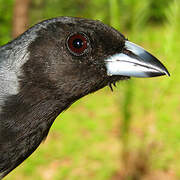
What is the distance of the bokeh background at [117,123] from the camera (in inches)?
201

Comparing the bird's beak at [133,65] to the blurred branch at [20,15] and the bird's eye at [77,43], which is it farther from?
the blurred branch at [20,15]

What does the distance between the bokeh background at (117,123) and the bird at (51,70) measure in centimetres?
202

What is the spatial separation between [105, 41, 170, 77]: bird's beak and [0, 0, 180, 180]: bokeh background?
76.5 inches

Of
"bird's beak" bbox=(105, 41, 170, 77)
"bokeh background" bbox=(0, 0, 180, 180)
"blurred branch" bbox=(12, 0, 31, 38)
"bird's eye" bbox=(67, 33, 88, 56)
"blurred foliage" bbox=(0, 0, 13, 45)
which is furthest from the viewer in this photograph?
"blurred branch" bbox=(12, 0, 31, 38)

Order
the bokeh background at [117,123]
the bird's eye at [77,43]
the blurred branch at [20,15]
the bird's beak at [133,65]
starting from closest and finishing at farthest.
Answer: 1. the bird's eye at [77,43]
2. the bird's beak at [133,65]
3. the bokeh background at [117,123]
4. the blurred branch at [20,15]

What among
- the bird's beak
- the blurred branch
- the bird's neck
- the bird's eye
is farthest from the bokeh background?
the bird's neck

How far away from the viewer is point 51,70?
2.71 m

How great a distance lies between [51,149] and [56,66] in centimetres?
448

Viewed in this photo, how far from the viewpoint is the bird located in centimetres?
265

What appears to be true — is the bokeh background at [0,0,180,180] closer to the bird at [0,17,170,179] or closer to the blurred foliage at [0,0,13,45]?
the blurred foliage at [0,0,13,45]

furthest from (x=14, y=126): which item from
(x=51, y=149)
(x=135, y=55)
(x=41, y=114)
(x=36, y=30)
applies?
(x=51, y=149)

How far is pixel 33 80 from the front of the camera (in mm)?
2670

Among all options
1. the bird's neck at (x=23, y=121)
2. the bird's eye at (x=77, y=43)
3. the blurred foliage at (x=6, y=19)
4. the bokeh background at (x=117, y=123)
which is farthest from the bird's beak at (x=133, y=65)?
the blurred foliage at (x=6, y=19)

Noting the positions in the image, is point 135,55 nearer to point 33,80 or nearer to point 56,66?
point 56,66
